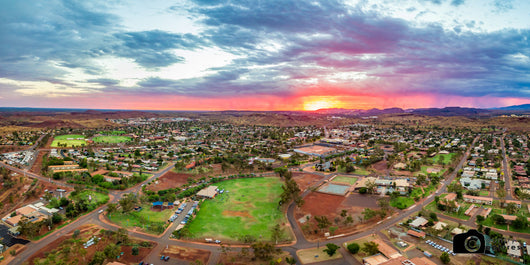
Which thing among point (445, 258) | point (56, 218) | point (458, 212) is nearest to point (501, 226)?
point (458, 212)

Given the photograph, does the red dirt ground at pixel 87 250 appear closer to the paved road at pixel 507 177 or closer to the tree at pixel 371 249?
the tree at pixel 371 249

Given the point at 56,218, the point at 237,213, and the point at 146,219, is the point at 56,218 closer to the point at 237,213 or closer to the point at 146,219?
the point at 146,219

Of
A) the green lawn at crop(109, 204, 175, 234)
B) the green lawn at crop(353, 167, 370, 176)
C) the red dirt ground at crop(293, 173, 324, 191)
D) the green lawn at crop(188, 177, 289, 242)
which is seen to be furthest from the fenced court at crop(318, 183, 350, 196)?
the green lawn at crop(109, 204, 175, 234)

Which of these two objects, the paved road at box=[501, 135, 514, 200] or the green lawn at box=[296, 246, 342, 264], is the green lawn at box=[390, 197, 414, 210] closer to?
the paved road at box=[501, 135, 514, 200]

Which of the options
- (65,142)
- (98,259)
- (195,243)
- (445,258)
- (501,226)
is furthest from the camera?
(65,142)

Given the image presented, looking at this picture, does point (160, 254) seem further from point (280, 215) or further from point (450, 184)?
point (450, 184)

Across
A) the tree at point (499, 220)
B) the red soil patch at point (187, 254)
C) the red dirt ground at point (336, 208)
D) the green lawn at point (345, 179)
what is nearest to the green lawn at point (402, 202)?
the red dirt ground at point (336, 208)

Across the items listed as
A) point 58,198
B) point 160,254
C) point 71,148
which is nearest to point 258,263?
point 160,254
